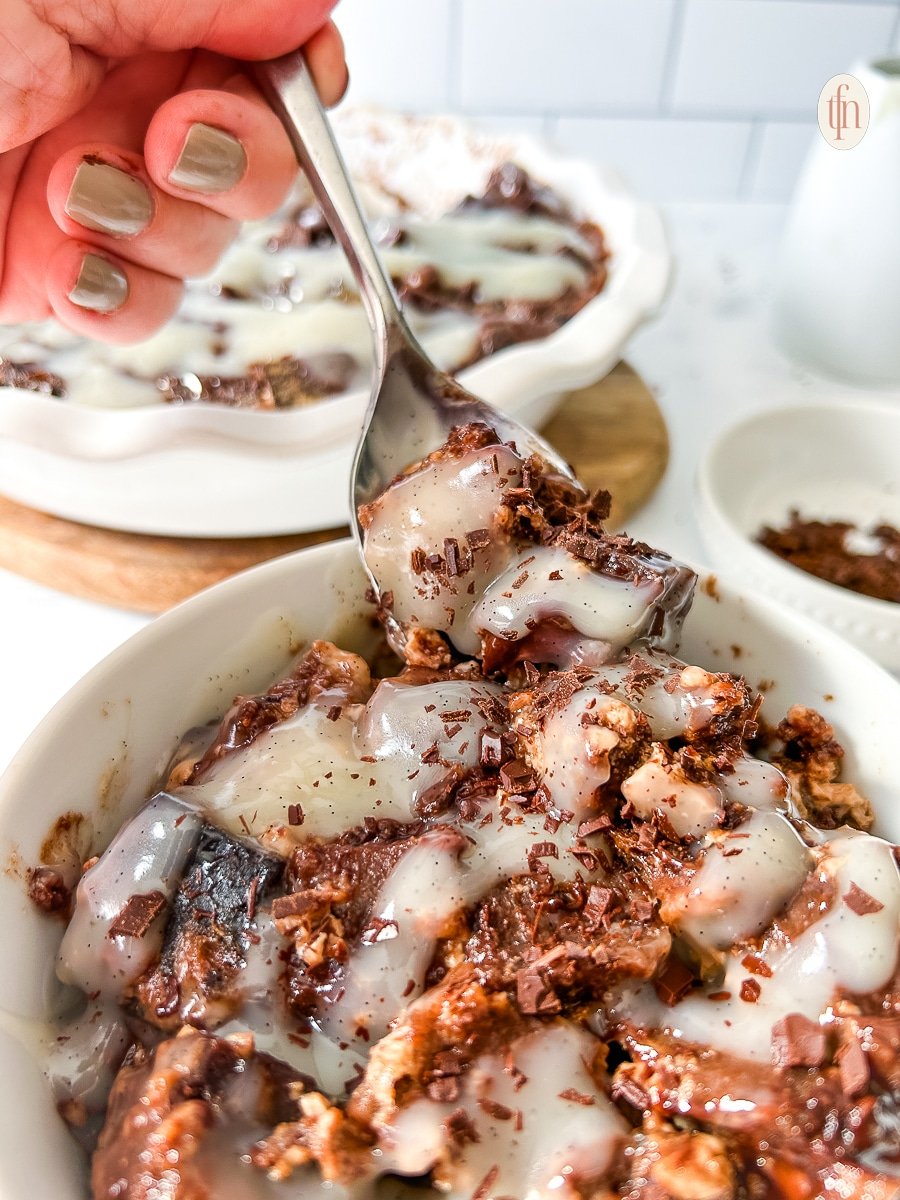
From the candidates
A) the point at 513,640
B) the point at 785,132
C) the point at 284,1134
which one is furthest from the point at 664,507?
the point at 785,132

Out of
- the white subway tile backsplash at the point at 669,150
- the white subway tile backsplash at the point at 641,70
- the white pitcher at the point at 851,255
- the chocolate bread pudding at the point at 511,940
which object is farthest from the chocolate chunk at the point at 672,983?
the white subway tile backsplash at the point at 669,150

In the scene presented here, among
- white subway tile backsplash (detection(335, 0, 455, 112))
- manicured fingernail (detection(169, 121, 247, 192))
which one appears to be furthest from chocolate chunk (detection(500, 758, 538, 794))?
white subway tile backsplash (detection(335, 0, 455, 112))

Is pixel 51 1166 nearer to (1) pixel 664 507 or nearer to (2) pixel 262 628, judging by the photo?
(2) pixel 262 628

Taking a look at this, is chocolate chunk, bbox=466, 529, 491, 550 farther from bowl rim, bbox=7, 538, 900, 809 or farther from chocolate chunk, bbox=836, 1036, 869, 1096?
chocolate chunk, bbox=836, 1036, 869, 1096

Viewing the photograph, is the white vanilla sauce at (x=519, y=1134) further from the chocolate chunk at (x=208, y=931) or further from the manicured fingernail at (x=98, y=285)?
the manicured fingernail at (x=98, y=285)

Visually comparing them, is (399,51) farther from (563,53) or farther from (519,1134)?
(519,1134)

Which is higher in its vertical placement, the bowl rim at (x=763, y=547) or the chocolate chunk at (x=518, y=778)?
the chocolate chunk at (x=518, y=778)
